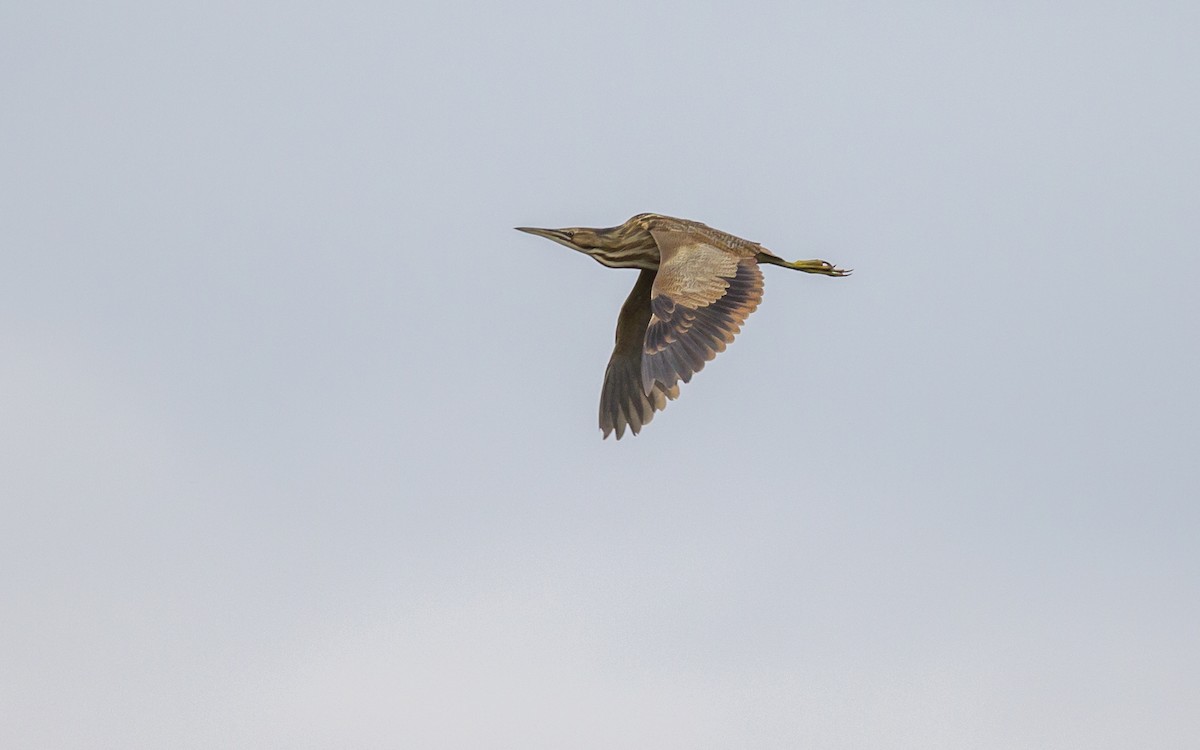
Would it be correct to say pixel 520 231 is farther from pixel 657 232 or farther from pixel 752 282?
pixel 752 282

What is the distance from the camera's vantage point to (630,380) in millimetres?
17609

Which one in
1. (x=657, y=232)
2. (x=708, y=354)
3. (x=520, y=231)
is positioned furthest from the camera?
(x=520, y=231)

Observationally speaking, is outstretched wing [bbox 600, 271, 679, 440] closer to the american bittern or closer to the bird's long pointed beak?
the american bittern

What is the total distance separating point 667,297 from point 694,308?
0.28 meters

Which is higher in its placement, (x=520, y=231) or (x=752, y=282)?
(x=520, y=231)

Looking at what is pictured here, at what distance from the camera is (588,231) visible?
17844 millimetres

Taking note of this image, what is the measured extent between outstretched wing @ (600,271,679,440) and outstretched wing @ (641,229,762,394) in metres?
1.30

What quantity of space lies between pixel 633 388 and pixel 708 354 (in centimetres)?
252

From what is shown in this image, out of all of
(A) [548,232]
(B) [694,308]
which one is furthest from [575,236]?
(B) [694,308]

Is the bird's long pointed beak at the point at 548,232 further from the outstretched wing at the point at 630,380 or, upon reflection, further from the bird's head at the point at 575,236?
the outstretched wing at the point at 630,380

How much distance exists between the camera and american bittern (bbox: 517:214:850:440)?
15.2 metres

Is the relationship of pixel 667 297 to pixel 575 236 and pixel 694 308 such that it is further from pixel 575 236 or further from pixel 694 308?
pixel 575 236

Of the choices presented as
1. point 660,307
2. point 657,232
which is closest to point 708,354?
point 660,307

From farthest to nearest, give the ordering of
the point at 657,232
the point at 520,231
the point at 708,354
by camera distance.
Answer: the point at 520,231 → the point at 657,232 → the point at 708,354
